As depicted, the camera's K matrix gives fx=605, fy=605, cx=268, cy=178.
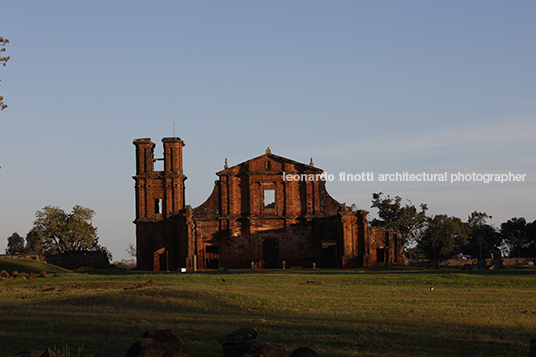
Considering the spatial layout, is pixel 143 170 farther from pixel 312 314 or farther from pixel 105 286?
pixel 312 314

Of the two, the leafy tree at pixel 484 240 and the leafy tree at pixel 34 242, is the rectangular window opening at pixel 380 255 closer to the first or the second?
the leafy tree at pixel 484 240

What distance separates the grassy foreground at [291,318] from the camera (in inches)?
456

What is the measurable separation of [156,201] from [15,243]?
129ft

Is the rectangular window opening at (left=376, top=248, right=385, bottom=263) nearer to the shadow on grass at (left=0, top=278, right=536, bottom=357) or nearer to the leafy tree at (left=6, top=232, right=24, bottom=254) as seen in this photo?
the shadow on grass at (left=0, top=278, right=536, bottom=357)

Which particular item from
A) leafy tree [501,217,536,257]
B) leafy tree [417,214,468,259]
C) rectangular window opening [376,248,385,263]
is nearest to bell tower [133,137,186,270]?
rectangular window opening [376,248,385,263]

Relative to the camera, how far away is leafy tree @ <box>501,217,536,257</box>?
229ft

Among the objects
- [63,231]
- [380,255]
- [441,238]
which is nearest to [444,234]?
[441,238]

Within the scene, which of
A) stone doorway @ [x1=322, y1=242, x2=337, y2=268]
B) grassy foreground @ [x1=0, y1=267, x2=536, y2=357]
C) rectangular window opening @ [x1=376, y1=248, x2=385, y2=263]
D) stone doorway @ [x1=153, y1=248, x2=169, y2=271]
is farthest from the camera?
stone doorway @ [x1=153, y1=248, x2=169, y2=271]

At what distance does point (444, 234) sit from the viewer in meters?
69.3

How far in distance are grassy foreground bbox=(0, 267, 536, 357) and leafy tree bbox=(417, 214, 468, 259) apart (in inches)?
1699

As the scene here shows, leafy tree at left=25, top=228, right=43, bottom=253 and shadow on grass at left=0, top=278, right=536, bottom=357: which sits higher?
leafy tree at left=25, top=228, right=43, bottom=253

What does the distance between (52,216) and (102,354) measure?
207 ft

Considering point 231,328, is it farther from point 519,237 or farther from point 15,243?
point 15,243

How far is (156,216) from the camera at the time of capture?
52031 millimetres
